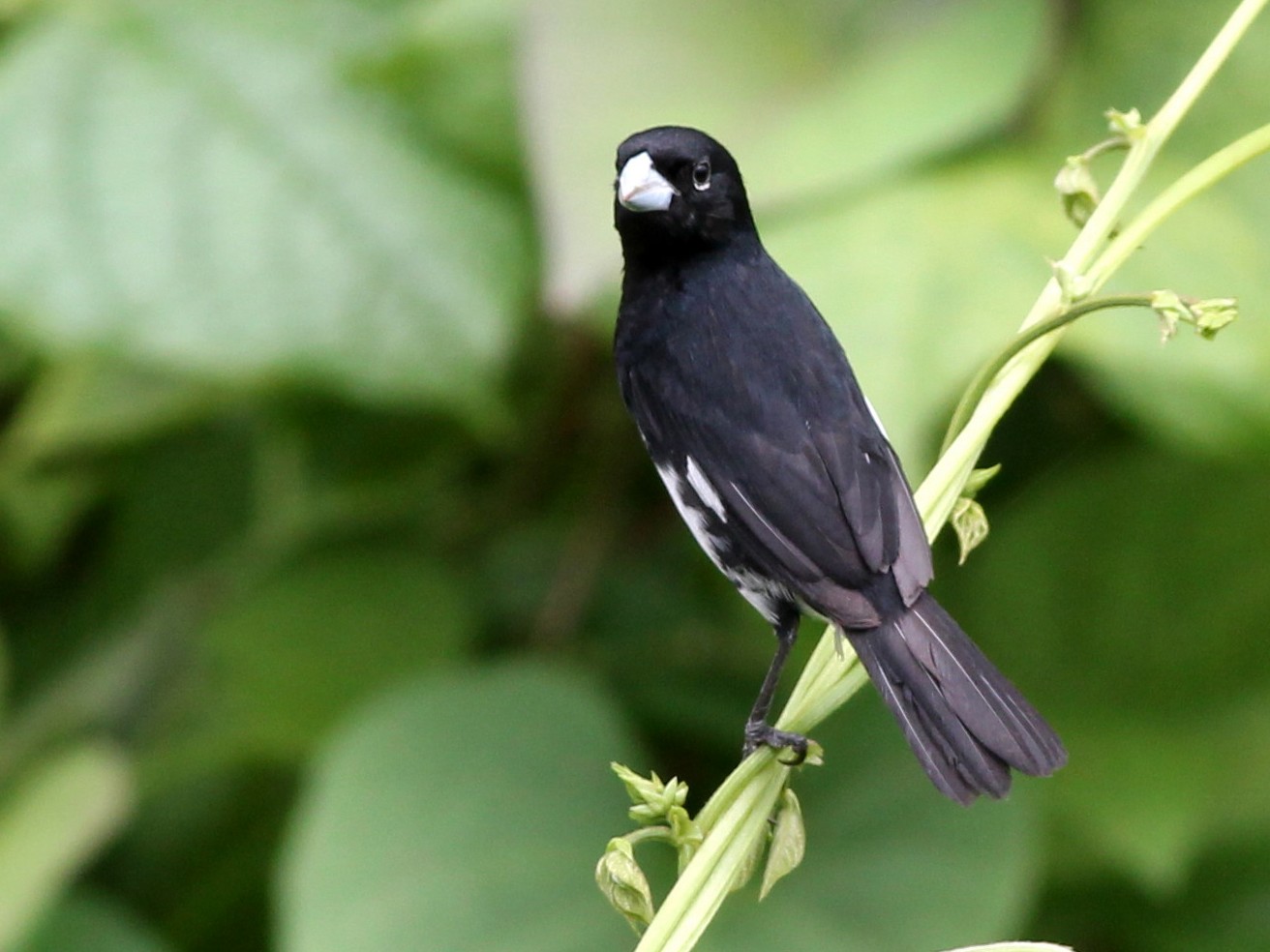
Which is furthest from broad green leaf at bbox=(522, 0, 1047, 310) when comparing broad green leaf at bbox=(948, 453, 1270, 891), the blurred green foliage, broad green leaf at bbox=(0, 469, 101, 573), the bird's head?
broad green leaf at bbox=(0, 469, 101, 573)

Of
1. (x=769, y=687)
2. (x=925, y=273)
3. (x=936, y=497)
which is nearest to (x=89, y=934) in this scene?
(x=769, y=687)

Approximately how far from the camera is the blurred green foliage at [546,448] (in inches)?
96.7

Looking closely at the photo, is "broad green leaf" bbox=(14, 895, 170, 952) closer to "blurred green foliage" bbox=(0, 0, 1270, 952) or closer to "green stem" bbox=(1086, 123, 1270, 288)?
"blurred green foliage" bbox=(0, 0, 1270, 952)

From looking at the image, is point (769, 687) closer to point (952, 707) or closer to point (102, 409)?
point (952, 707)

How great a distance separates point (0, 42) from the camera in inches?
119

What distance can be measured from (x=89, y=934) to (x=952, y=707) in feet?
6.20

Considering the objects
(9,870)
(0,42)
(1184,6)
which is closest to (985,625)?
(1184,6)

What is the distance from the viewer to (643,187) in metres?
1.68

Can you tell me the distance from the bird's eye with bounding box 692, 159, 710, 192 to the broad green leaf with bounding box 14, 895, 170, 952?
1.68m

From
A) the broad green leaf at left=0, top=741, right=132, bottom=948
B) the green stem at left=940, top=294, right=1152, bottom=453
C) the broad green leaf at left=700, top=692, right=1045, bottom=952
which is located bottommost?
the broad green leaf at left=700, top=692, right=1045, bottom=952

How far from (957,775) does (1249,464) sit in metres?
1.68

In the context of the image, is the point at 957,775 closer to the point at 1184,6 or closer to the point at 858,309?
the point at 858,309

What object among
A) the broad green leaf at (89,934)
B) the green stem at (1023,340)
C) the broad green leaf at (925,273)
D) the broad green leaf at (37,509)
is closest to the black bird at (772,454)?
the green stem at (1023,340)

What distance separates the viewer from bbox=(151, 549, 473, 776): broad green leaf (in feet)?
10.4
